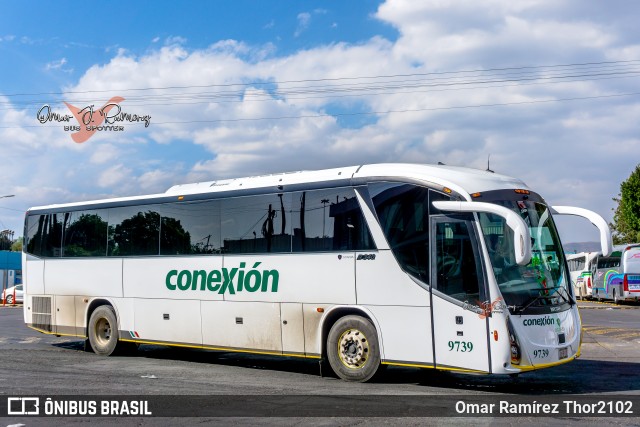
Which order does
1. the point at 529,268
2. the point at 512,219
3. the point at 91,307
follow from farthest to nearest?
the point at 91,307, the point at 529,268, the point at 512,219

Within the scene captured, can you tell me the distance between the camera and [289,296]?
13016 millimetres

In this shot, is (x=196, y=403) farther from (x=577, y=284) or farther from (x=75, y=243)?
(x=577, y=284)

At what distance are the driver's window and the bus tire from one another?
8.39 meters

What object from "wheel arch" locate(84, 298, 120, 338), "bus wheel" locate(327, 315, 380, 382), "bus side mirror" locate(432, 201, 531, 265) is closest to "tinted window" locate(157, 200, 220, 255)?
"wheel arch" locate(84, 298, 120, 338)

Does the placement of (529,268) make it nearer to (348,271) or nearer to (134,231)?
(348,271)

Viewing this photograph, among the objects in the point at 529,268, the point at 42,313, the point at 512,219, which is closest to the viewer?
the point at 512,219

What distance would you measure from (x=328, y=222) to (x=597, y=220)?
13.8ft

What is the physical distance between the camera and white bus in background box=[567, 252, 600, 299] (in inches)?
1932

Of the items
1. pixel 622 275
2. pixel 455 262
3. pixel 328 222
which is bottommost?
pixel 622 275

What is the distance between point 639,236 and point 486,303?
2237 inches

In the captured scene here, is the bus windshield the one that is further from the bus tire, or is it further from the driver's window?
the bus tire

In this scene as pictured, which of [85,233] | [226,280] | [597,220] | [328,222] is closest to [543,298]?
[597,220]

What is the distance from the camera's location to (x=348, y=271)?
12.1m

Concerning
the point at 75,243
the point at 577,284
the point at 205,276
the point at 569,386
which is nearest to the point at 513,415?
the point at 569,386
